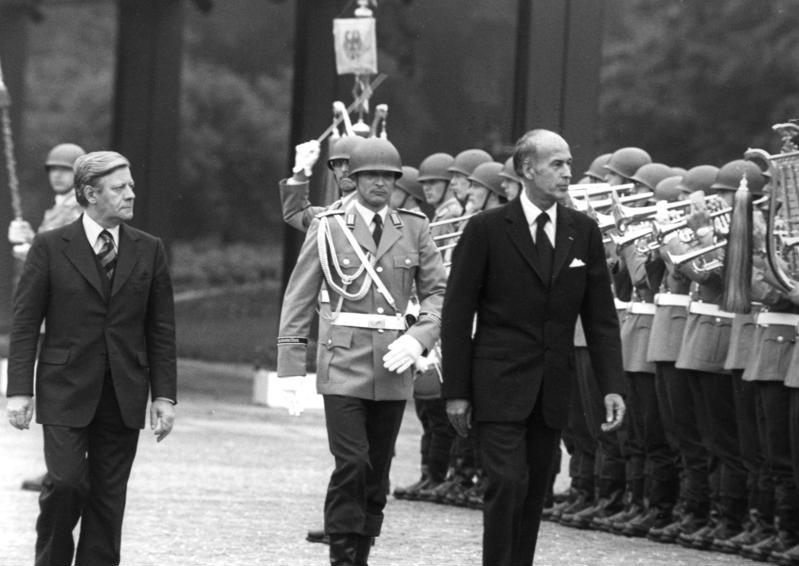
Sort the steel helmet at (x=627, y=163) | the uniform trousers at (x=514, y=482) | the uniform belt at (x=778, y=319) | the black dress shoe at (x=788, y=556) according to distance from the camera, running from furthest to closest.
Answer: the steel helmet at (x=627, y=163) → the uniform belt at (x=778, y=319) → the black dress shoe at (x=788, y=556) → the uniform trousers at (x=514, y=482)

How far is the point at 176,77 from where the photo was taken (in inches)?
1006

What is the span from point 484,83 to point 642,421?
1077 cm

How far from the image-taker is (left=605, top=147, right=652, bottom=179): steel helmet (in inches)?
555

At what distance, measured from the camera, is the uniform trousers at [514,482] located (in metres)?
9.44

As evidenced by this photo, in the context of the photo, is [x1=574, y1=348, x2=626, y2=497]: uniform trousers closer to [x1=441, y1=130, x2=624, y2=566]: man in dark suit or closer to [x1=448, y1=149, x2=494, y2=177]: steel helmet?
[x1=448, y1=149, x2=494, y2=177]: steel helmet

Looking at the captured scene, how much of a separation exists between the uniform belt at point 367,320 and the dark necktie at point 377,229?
1.25ft

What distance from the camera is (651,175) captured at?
547 inches

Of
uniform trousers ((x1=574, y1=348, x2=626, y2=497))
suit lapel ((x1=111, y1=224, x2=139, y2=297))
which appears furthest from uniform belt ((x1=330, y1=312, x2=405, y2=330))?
uniform trousers ((x1=574, y1=348, x2=626, y2=497))

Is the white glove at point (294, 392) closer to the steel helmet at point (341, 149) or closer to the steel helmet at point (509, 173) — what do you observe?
the steel helmet at point (341, 149)

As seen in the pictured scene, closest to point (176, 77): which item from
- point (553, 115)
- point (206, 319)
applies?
point (206, 319)

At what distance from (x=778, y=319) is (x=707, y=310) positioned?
2.66 feet

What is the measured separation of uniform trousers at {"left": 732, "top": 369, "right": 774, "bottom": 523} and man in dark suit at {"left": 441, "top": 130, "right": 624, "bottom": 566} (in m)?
2.85

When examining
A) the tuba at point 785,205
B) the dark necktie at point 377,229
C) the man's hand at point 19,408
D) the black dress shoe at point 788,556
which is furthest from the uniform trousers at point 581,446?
the man's hand at point 19,408

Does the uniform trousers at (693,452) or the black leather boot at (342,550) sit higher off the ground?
the uniform trousers at (693,452)
